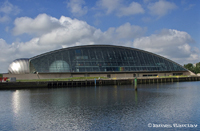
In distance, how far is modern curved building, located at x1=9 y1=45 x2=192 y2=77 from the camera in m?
88.9

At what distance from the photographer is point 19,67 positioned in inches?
3462

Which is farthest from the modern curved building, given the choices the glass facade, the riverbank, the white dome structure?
the riverbank

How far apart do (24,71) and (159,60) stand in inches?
2550

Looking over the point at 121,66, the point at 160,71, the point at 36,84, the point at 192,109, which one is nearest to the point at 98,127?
the point at 192,109

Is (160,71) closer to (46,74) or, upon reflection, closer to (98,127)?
(46,74)

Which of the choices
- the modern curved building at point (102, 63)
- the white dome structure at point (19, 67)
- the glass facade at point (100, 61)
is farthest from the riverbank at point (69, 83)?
the white dome structure at point (19, 67)

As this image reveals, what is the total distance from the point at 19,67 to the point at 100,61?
35068 mm

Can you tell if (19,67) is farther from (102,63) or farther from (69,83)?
(102,63)

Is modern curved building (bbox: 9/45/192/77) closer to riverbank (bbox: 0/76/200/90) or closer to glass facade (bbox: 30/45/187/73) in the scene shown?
glass facade (bbox: 30/45/187/73)

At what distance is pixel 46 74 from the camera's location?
8769 cm

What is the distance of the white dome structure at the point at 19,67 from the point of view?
87.6 metres

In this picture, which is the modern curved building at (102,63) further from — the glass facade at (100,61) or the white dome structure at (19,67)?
the white dome structure at (19,67)

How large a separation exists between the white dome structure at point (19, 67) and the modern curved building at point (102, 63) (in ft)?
3.19

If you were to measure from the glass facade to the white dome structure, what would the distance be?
2.38 meters
